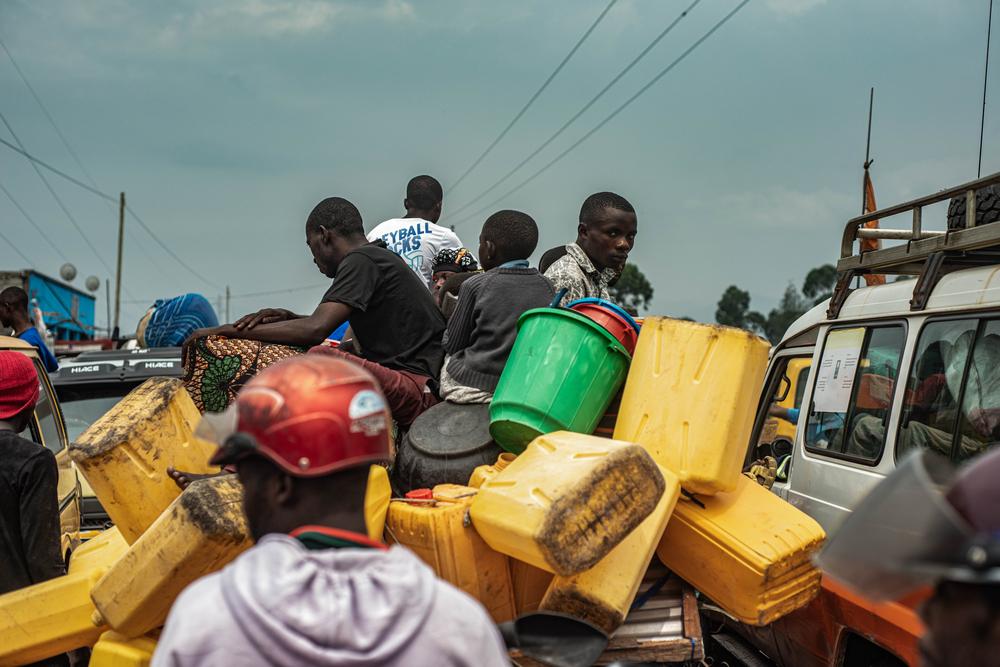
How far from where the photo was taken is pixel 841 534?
1.60 meters

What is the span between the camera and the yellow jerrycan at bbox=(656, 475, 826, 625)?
10.6 feet

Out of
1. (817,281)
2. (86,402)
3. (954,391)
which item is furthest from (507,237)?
(817,281)

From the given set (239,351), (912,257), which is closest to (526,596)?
(239,351)

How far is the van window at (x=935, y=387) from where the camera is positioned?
12.1ft

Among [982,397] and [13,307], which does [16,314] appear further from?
[982,397]

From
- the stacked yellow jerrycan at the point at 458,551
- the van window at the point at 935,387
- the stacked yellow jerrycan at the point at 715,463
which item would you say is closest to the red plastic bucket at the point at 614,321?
the stacked yellow jerrycan at the point at 715,463

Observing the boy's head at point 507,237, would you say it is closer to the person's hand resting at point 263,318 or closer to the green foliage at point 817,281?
the person's hand resting at point 263,318

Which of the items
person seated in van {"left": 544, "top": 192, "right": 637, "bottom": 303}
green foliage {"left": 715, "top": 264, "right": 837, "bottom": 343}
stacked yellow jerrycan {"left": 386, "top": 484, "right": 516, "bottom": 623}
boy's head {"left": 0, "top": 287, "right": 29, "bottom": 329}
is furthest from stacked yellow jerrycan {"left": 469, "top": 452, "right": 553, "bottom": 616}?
green foliage {"left": 715, "top": 264, "right": 837, "bottom": 343}

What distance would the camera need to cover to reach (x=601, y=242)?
4746mm

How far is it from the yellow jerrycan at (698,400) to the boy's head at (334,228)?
1.79 m

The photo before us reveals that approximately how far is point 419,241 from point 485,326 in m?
1.92

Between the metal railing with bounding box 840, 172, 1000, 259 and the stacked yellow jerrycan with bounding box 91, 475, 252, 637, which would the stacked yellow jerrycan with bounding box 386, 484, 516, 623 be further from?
the metal railing with bounding box 840, 172, 1000, 259

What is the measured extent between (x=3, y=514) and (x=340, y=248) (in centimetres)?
188

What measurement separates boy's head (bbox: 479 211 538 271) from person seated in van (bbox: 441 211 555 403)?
21cm
